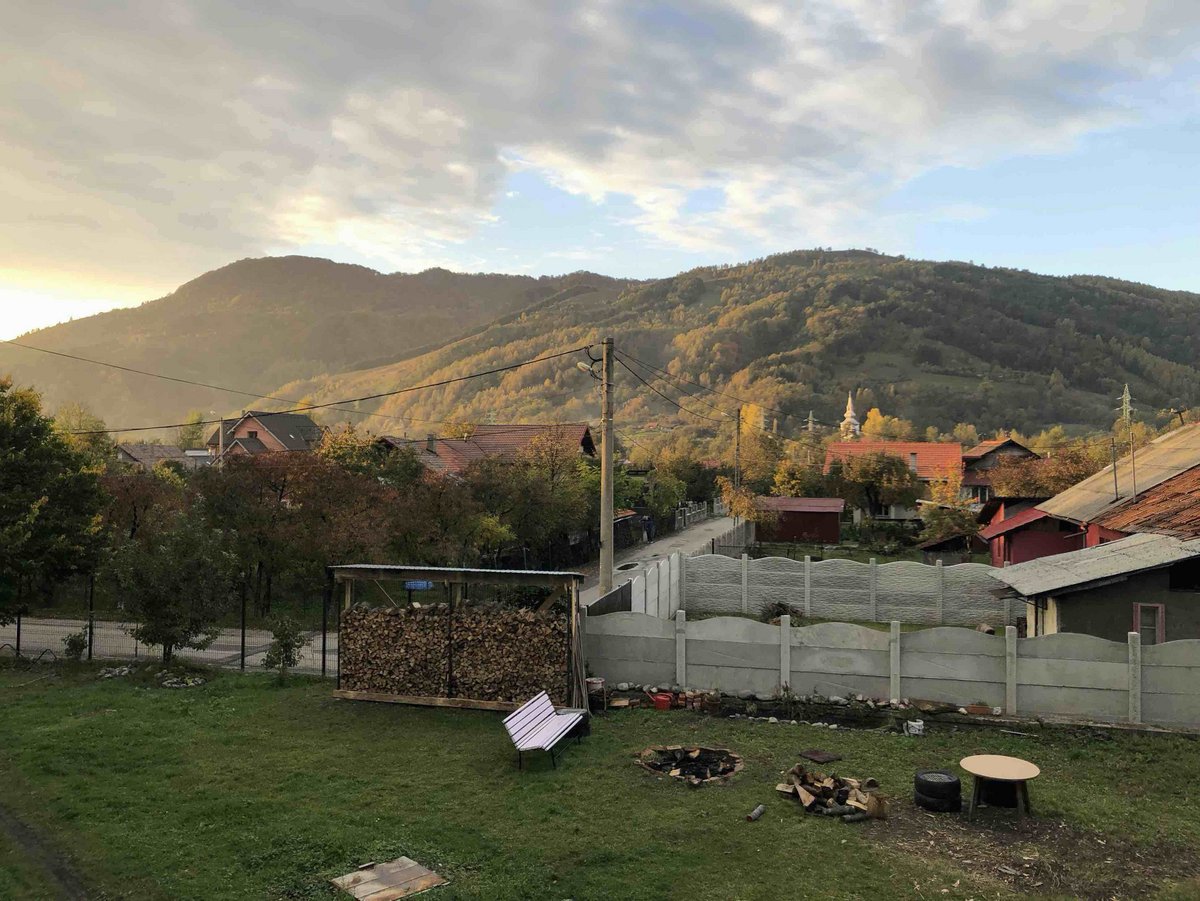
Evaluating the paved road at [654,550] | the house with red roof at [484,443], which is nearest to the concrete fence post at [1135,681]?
the paved road at [654,550]

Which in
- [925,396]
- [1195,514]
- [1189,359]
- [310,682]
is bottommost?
[310,682]

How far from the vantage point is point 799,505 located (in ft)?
154

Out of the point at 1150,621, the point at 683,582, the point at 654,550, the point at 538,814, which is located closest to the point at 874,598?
the point at 683,582

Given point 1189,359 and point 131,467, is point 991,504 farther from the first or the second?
point 1189,359

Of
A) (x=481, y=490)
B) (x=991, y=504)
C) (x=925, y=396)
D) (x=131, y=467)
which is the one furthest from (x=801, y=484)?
(x=925, y=396)

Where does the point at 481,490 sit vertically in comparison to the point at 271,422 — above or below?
below

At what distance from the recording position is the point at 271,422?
72750 millimetres

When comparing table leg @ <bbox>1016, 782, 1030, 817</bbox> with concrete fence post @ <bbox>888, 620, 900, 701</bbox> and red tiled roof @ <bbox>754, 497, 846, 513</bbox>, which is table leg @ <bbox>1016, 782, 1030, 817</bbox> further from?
red tiled roof @ <bbox>754, 497, 846, 513</bbox>

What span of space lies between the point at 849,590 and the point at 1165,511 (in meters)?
8.95

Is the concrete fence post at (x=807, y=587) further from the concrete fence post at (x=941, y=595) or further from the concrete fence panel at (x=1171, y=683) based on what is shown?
the concrete fence panel at (x=1171, y=683)

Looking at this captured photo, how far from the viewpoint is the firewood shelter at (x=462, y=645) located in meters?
13.7

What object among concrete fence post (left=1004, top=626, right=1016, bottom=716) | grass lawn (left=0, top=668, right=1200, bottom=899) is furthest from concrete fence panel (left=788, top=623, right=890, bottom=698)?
concrete fence post (left=1004, top=626, right=1016, bottom=716)

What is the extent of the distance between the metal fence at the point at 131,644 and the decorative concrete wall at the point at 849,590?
9.98 meters

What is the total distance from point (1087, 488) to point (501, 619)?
2550 centimetres
